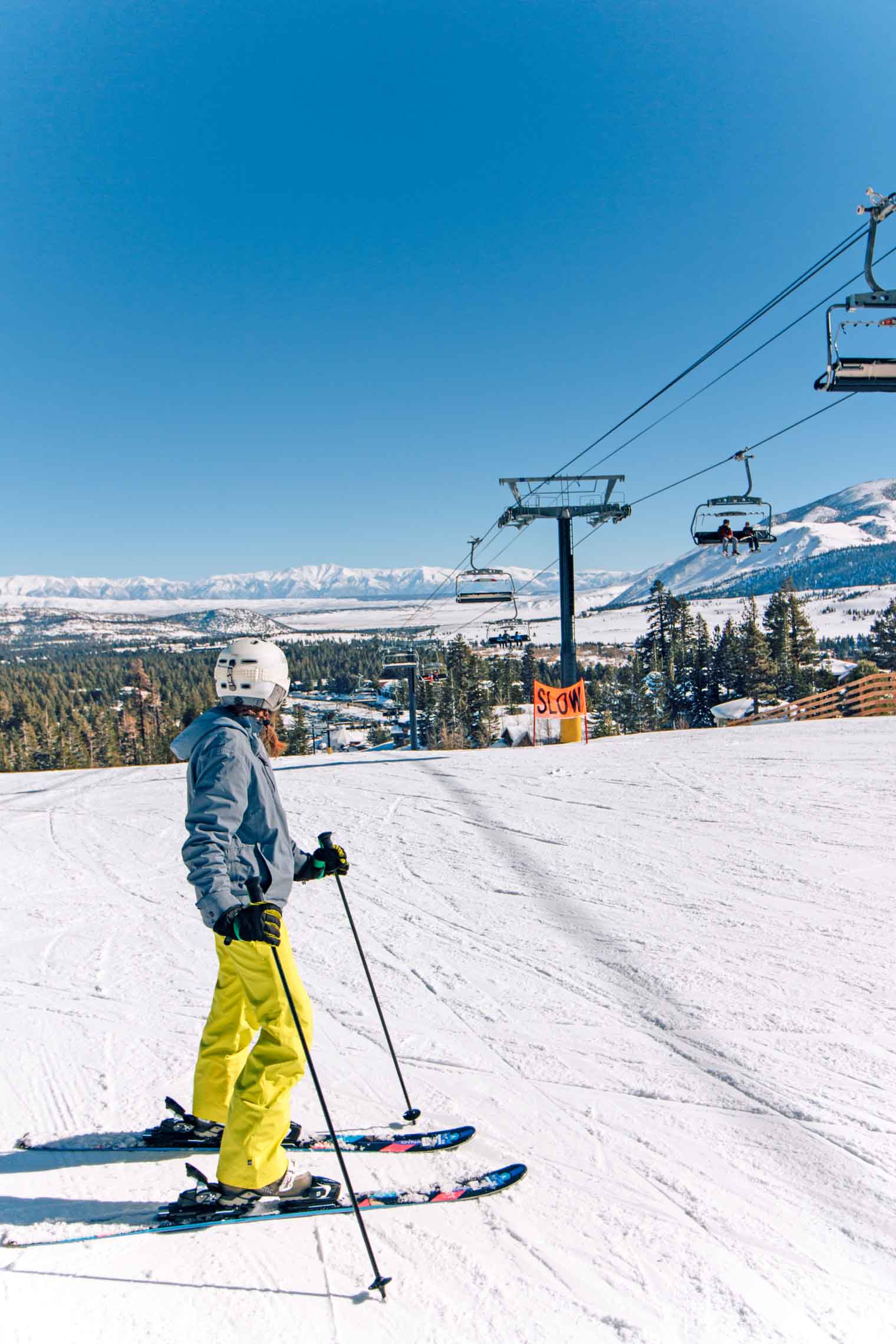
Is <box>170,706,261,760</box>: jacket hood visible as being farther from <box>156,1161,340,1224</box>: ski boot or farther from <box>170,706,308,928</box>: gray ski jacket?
<box>156,1161,340,1224</box>: ski boot

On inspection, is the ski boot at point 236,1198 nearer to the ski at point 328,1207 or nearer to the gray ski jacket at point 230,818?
the ski at point 328,1207

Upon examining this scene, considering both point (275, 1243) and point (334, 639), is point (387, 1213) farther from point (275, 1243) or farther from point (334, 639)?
point (334, 639)

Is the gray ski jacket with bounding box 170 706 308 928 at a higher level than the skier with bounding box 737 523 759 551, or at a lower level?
lower

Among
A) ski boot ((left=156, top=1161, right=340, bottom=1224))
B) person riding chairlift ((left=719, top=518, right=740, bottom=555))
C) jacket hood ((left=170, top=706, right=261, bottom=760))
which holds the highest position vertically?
person riding chairlift ((left=719, top=518, right=740, bottom=555))

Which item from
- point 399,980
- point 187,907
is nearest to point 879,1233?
point 399,980

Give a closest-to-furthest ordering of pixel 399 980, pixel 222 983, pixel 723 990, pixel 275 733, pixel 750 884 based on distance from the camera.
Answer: pixel 222 983 → pixel 275 733 → pixel 723 990 → pixel 399 980 → pixel 750 884

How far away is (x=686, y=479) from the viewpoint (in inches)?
640

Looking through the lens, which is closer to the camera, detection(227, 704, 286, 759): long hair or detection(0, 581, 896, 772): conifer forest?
detection(227, 704, 286, 759): long hair

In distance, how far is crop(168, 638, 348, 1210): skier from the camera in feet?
7.86

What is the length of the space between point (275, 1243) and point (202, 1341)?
0.39 m

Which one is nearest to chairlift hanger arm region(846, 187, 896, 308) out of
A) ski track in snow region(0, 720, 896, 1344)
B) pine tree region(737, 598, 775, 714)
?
ski track in snow region(0, 720, 896, 1344)

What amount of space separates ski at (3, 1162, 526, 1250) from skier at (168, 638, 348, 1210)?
0.20ft

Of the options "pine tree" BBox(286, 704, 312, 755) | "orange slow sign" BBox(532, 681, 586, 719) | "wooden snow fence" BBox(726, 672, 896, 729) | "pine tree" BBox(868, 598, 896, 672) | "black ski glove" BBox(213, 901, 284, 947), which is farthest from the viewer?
"pine tree" BBox(286, 704, 312, 755)

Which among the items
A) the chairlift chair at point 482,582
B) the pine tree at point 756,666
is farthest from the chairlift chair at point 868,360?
the pine tree at point 756,666
